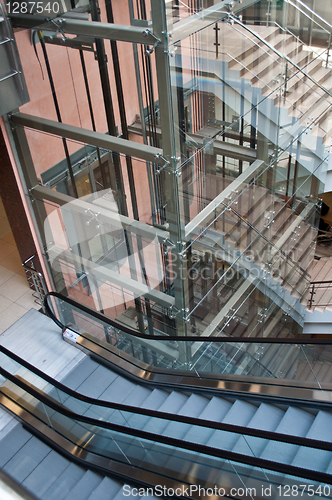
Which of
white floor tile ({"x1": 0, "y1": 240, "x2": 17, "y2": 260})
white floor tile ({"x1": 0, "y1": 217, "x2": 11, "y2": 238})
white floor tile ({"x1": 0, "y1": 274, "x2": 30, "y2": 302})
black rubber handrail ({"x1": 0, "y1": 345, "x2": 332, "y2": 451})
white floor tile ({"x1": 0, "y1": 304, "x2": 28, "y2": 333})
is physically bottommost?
black rubber handrail ({"x1": 0, "y1": 345, "x2": 332, "y2": 451})

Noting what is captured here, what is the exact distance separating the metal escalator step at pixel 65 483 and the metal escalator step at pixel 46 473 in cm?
4

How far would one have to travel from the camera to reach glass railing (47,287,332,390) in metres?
4.37

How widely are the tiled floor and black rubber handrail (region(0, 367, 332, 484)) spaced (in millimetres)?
1864

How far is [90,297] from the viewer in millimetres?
6969

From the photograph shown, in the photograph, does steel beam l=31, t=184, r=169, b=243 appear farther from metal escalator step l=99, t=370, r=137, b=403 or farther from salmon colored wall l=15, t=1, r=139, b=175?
metal escalator step l=99, t=370, r=137, b=403

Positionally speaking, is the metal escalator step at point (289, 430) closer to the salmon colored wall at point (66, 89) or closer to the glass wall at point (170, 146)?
the glass wall at point (170, 146)

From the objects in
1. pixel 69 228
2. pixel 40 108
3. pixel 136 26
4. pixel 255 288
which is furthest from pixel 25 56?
pixel 255 288

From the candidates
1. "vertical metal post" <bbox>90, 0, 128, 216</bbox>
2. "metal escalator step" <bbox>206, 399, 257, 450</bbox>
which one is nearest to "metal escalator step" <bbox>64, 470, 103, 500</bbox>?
"metal escalator step" <bbox>206, 399, 257, 450</bbox>

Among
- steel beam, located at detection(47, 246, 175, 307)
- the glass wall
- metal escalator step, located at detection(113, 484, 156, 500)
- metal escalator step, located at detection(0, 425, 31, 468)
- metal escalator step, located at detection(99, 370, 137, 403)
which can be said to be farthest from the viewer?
steel beam, located at detection(47, 246, 175, 307)

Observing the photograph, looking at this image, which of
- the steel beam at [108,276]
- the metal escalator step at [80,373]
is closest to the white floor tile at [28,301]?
the steel beam at [108,276]

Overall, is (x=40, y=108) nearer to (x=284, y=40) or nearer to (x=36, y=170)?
(x=36, y=170)

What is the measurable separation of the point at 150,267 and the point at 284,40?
418 centimetres

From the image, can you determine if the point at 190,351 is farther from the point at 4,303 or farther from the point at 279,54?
the point at 279,54

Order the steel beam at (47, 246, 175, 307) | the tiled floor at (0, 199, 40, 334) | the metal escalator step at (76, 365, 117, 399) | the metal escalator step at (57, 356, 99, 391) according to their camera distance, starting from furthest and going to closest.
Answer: the tiled floor at (0, 199, 40, 334), the steel beam at (47, 246, 175, 307), the metal escalator step at (57, 356, 99, 391), the metal escalator step at (76, 365, 117, 399)
